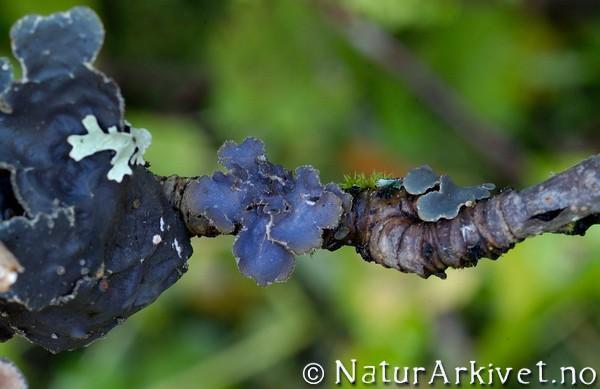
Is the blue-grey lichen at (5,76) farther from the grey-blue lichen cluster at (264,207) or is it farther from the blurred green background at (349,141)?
the blurred green background at (349,141)

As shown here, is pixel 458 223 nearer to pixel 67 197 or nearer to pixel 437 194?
pixel 437 194

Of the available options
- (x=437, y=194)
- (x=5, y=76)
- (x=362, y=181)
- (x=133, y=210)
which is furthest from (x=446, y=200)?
(x=5, y=76)

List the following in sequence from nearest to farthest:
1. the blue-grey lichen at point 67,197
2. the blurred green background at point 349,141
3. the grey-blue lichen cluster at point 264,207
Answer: the blue-grey lichen at point 67,197 → the grey-blue lichen cluster at point 264,207 → the blurred green background at point 349,141

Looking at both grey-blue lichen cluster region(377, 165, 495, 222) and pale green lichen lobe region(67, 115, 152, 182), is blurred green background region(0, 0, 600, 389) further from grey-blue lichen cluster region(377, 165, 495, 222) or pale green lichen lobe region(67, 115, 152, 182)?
pale green lichen lobe region(67, 115, 152, 182)

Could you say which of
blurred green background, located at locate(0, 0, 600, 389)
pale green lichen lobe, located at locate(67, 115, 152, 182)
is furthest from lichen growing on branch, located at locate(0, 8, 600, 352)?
blurred green background, located at locate(0, 0, 600, 389)

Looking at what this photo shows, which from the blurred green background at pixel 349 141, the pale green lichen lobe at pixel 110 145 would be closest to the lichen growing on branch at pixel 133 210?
the pale green lichen lobe at pixel 110 145
